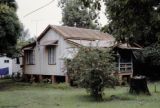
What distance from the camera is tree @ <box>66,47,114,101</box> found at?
834 inches

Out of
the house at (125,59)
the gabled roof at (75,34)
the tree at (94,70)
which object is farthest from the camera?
the house at (125,59)

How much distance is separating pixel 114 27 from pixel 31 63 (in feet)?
79.6

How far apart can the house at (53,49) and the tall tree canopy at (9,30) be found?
3.59m

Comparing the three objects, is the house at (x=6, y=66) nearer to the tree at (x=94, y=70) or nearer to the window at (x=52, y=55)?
the window at (x=52, y=55)

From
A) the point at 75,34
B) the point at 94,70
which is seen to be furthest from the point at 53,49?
the point at 94,70

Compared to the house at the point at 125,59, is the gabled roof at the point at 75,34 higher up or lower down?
higher up

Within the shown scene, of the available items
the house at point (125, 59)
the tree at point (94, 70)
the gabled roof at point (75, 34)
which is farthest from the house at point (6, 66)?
the tree at point (94, 70)

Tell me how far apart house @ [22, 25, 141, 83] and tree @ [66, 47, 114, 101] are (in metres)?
11.3

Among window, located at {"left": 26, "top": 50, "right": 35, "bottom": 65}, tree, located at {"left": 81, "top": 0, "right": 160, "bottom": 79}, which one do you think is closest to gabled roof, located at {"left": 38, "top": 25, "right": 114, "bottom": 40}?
window, located at {"left": 26, "top": 50, "right": 35, "bottom": 65}

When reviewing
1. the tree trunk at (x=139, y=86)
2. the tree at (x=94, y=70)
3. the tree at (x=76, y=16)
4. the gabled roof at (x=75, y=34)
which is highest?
the tree at (x=76, y=16)

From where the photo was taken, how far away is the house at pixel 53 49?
34.8 m

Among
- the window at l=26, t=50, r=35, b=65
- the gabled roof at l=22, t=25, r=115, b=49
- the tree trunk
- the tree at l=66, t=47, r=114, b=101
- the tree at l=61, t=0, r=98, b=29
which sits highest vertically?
the tree at l=61, t=0, r=98, b=29

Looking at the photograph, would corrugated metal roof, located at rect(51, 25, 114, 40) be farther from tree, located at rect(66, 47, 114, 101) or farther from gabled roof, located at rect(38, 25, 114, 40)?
tree, located at rect(66, 47, 114, 101)

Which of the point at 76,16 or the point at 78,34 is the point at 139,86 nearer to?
the point at 78,34
